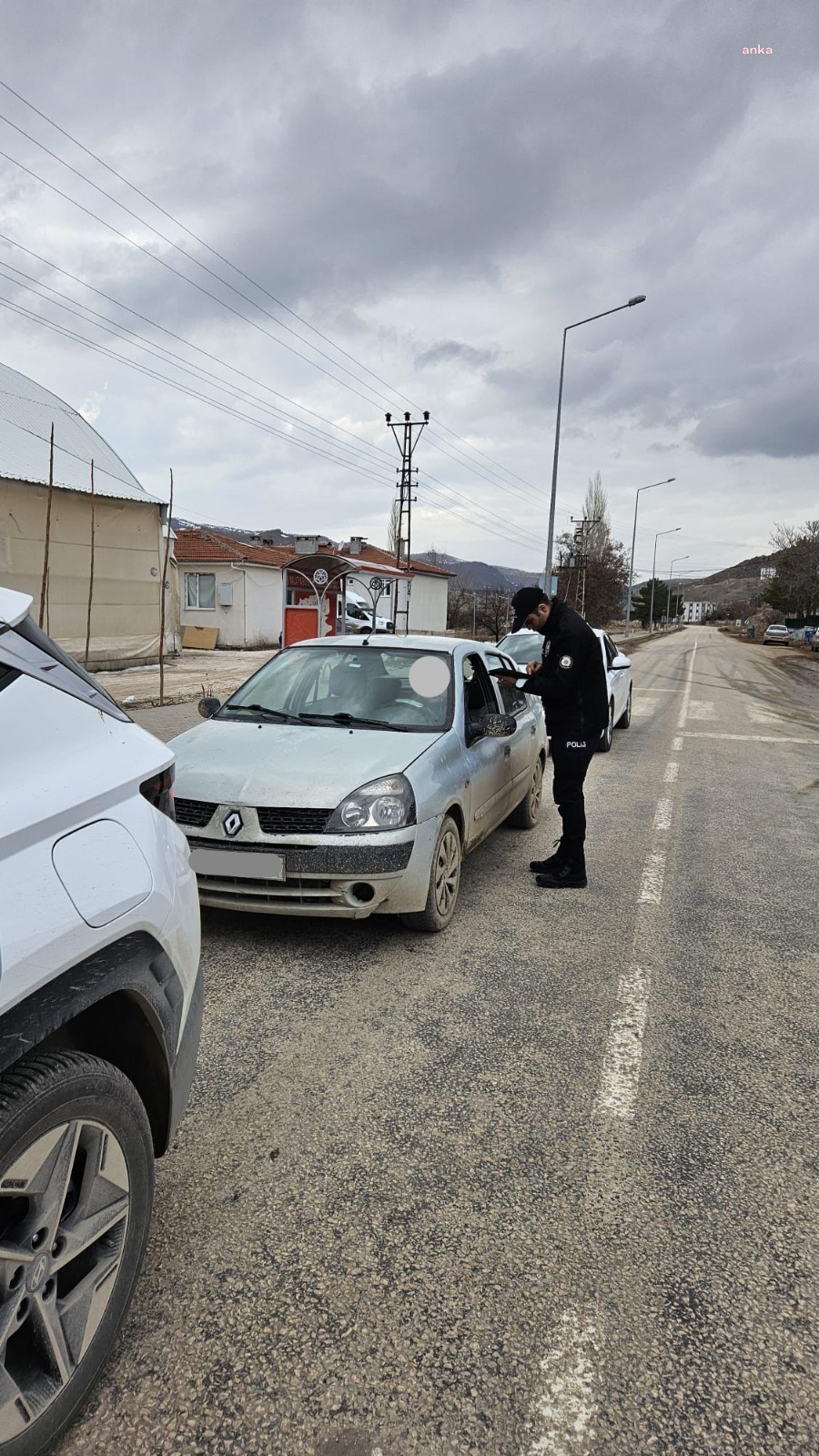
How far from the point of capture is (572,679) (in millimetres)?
5344

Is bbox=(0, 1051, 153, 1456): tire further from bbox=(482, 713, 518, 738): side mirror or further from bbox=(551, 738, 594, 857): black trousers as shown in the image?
bbox=(551, 738, 594, 857): black trousers

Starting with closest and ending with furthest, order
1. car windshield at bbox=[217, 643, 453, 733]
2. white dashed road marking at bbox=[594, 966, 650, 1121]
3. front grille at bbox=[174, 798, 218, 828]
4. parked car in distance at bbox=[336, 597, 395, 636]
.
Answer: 1. white dashed road marking at bbox=[594, 966, 650, 1121]
2. front grille at bbox=[174, 798, 218, 828]
3. car windshield at bbox=[217, 643, 453, 733]
4. parked car in distance at bbox=[336, 597, 395, 636]

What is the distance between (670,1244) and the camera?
2.28 metres

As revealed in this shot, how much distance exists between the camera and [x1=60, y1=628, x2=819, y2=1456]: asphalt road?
5.85 ft

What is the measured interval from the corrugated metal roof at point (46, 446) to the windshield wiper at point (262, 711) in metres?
13.2

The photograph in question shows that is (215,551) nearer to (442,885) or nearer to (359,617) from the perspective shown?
(359,617)

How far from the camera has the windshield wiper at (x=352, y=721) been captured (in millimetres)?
4859

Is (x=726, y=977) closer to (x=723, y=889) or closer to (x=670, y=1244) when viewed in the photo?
(x=723, y=889)

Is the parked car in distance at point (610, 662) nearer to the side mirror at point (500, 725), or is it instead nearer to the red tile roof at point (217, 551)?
the side mirror at point (500, 725)

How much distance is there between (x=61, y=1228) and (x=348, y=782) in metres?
2.64

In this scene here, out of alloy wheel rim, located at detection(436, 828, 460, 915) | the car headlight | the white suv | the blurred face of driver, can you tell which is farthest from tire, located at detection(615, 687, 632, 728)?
the white suv

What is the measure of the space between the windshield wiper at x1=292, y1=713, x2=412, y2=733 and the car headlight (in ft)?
2.35

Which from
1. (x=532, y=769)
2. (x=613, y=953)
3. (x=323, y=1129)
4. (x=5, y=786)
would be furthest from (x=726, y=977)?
(x=5, y=786)

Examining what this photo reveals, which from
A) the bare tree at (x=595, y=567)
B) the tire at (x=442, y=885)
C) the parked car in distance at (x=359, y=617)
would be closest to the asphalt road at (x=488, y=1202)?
the tire at (x=442, y=885)
